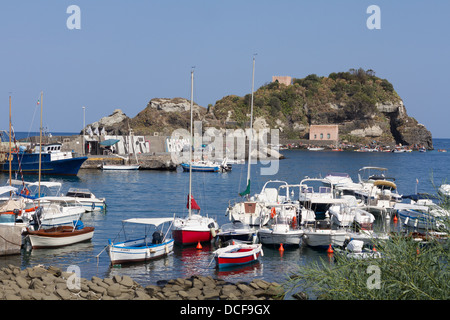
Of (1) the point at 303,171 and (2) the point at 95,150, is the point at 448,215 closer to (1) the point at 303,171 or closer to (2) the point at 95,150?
(1) the point at 303,171

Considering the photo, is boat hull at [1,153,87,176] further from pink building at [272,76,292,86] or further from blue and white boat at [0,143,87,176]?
pink building at [272,76,292,86]

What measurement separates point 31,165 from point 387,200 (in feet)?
172

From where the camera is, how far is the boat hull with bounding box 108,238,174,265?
25328 millimetres

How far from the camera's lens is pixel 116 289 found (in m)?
19.5

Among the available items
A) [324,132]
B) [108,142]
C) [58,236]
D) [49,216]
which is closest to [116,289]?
[58,236]

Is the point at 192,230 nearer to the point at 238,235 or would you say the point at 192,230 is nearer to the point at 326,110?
the point at 238,235

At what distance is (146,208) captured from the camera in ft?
150

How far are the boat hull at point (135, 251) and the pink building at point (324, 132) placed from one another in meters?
143

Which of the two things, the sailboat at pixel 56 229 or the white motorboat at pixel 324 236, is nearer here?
the sailboat at pixel 56 229

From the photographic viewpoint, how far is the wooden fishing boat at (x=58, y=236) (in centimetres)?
2808

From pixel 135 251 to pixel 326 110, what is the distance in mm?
158838

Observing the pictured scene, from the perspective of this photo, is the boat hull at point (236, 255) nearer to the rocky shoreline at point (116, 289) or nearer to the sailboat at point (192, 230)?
the rocky shoreline at point (116, 289)

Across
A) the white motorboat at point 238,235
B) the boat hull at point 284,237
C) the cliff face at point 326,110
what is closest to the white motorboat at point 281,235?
the boat hull at point 284,237
